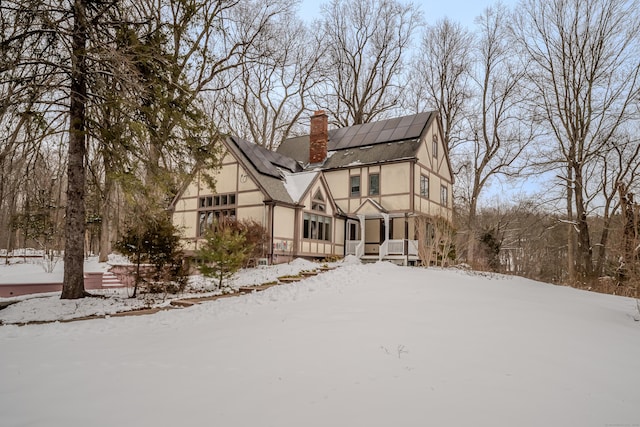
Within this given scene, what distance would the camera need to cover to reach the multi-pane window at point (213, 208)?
18609mm

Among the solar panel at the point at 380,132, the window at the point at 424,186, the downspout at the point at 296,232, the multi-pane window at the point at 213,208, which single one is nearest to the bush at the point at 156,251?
the downspout at the point at 296,232

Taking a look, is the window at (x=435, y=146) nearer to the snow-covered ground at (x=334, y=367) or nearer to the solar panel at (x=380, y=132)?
the solar panel at (x=380, y=132)

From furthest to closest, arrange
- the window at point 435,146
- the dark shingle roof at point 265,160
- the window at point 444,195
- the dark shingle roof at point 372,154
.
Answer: the window at point 444,195 → the window at point 435,146 → the dark shingle roof at point 372,154 → the dark shingle roof at point 265,160

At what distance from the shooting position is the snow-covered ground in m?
3.24

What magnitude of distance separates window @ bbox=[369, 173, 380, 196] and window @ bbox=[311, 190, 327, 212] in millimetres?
2986

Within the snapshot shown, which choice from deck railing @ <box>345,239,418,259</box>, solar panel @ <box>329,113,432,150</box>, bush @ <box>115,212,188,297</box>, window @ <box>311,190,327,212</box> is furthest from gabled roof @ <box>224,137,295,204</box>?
bush @ <box>115,212,188,297</box>

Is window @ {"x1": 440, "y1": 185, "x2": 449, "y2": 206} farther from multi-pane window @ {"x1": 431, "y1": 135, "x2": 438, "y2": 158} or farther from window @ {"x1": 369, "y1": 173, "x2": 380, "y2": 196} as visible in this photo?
window @ {"x1": 369, "y1": 173, "x2": 380, "y2": 196}

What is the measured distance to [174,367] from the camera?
436 centimetres

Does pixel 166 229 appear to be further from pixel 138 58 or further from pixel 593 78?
pixel 593 78

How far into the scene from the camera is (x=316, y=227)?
19359mm

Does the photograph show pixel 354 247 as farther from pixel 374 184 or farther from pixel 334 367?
pixel 334 367

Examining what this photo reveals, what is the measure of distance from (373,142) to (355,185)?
2678 mm

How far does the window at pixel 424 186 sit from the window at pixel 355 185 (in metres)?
3.32

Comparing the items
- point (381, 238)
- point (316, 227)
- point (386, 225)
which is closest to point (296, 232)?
point (316, 227)
